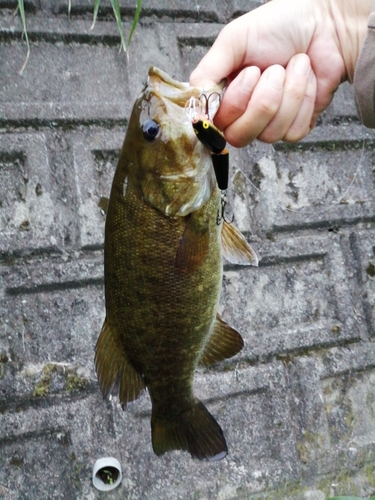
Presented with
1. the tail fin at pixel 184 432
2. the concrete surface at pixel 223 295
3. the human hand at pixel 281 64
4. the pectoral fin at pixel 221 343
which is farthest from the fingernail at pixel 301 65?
the concrete surface at pixel 223 295

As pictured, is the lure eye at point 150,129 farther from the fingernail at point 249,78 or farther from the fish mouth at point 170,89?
the fingernail at point 249,78

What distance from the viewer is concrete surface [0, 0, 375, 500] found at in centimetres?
214

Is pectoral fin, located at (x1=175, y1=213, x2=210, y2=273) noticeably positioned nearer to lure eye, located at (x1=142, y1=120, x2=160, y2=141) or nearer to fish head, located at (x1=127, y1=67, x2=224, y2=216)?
fish head, located at (x1=127, y1=67, x2=224, y2=216)

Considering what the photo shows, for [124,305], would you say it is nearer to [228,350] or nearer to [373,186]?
[228,350]

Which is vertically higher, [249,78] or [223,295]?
[249,78]

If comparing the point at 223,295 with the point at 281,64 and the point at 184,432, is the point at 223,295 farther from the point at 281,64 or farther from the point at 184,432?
the point at 281,64

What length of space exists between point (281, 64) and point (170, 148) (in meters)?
0.46

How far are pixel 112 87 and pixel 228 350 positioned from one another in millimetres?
1342

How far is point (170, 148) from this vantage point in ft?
4.18

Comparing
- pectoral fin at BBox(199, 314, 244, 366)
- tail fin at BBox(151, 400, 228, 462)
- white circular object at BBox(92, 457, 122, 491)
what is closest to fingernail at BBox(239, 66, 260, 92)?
pectoral fin at BBox(199, 314, 244, 366)

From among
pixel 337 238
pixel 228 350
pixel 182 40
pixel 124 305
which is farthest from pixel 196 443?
pixel 182 40

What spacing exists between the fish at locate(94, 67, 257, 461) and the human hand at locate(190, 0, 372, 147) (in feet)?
0.33

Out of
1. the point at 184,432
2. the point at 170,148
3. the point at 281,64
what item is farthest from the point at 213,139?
the point at 184,432

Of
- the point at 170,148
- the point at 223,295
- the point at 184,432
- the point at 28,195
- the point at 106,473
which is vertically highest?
the point at 170,148
